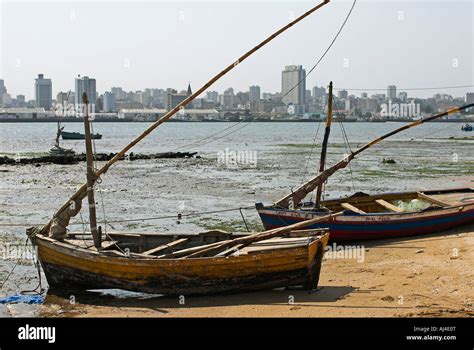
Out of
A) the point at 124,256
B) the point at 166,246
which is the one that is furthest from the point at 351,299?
the point at 124,256

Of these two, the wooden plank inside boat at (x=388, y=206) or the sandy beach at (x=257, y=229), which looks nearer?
the sandy beach at (x=257, y=229)

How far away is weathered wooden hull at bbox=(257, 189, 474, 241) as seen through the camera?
2009 centimetres

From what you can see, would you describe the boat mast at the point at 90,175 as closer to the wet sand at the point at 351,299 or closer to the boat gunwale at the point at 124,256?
the boat gunwale at the point at 124,256

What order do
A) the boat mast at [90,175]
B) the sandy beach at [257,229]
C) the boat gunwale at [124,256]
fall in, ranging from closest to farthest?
the sandy beach at [257,229] < the boat gunwale at [124,256] < the boat mast at [90,175]

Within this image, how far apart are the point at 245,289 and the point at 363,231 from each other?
660 cm

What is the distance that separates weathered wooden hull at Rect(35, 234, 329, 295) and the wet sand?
0.88 feet

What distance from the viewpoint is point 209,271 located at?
14648mm

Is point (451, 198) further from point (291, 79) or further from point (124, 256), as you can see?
point (291, 79)

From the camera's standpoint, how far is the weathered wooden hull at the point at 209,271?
14492 millimetres

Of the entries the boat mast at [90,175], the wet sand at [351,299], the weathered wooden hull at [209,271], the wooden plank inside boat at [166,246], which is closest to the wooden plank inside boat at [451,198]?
the wet sand at [351,299]

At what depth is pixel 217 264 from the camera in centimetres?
1455

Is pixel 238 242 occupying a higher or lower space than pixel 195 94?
lower

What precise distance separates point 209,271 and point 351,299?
10.4 feet

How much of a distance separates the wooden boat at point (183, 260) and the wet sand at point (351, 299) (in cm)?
34
